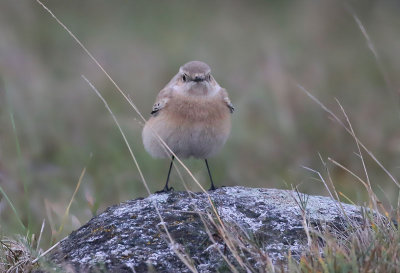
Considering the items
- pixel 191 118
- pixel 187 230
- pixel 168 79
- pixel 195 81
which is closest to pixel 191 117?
pixel 191 118

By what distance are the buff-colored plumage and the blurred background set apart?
0.26 m

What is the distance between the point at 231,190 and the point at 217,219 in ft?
2.52

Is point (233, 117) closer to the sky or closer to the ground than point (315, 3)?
closer to the ground

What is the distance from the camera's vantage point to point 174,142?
5543 millimetres

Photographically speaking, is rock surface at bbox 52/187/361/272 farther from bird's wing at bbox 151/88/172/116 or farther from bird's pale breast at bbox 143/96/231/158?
bird's wing at bbox 151/88/172/116

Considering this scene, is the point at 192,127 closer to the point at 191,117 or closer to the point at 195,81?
the point at 191,117

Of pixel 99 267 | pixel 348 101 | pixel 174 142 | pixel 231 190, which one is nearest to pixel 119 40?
pixel 348 101

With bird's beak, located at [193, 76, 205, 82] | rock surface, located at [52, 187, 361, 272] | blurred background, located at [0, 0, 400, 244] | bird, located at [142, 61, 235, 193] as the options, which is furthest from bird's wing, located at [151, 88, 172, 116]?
rock surface, located at [52, 187, 361, 272]

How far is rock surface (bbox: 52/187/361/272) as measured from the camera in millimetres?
3818

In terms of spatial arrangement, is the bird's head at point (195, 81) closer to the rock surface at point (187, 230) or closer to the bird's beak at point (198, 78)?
the bird's beak at point (198, 78)

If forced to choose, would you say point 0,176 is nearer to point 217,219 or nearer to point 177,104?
point 177,104

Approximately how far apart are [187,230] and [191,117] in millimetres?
1637

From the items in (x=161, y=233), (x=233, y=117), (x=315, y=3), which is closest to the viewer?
(x=161, y=233)

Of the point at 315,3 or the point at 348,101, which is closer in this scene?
the point at 348,101
